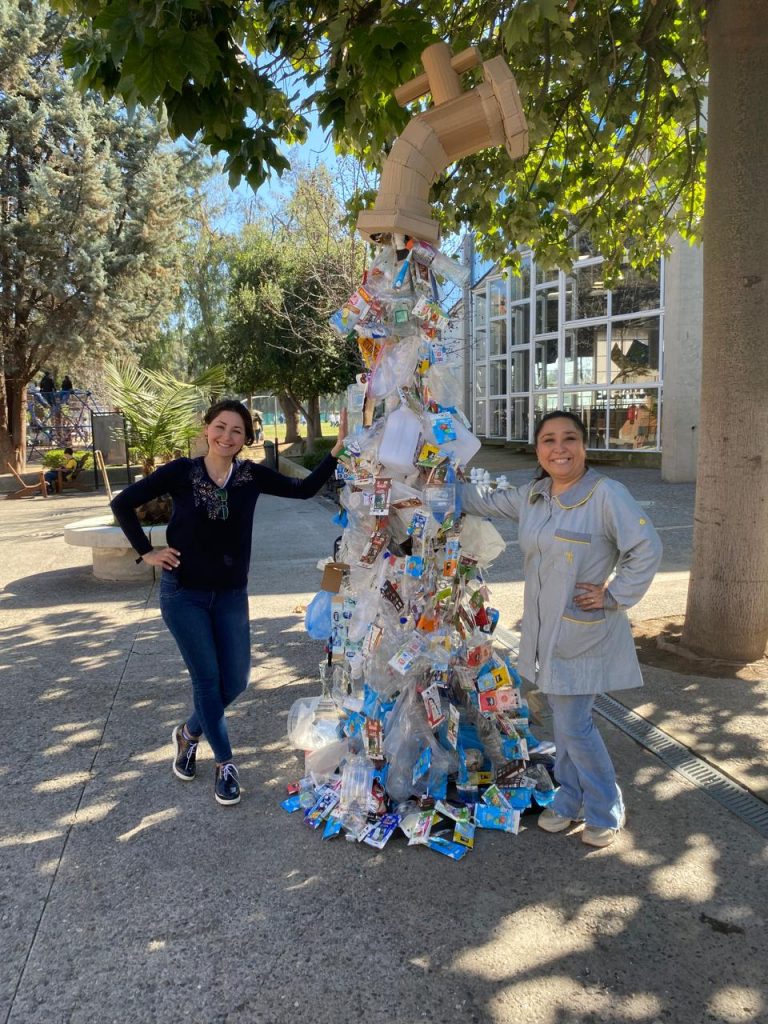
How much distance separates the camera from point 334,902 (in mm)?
2561

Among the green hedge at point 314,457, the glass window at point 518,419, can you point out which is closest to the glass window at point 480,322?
the glass window at point 518,419

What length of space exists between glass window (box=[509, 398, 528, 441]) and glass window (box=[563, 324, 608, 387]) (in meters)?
3.52

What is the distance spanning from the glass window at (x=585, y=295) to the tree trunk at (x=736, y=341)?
14.9 meters

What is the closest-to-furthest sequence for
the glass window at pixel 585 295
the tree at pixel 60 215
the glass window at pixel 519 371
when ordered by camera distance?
the tree at pixel 60 215
the glass window at pixel 585 295
the glass window at pixel 519 371

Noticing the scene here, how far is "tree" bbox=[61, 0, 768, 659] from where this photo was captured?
3.65m

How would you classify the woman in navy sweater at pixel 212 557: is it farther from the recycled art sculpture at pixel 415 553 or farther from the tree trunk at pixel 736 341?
the tree trunk at pixel 736 341

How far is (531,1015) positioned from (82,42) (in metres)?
5.07

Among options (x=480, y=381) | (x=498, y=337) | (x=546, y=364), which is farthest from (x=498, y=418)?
(x=546, y=364)

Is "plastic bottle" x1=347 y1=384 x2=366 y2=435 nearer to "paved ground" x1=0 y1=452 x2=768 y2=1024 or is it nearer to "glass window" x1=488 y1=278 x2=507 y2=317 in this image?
"paved ground" x1=0 y1=452 x2=768 y2=1024

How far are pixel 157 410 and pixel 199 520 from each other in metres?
4.94

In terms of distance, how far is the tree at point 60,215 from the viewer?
699 inches

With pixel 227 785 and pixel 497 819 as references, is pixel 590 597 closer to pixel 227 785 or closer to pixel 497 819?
pixel 497 819

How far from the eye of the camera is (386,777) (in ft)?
10.2

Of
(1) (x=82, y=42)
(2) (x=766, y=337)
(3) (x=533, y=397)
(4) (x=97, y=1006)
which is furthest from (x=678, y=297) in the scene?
(4) (x=97, y=1006)
